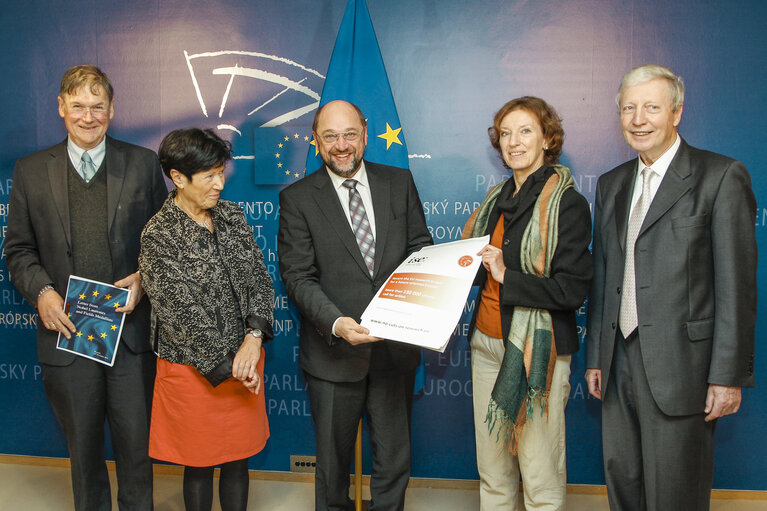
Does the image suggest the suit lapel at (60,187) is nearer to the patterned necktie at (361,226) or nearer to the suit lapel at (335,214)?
the suit lapel at (335,214)

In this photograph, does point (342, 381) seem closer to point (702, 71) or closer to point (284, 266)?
point (284, 266)

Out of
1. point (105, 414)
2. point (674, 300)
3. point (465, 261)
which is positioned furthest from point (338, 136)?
point (105, 414)

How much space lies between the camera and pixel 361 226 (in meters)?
2.23

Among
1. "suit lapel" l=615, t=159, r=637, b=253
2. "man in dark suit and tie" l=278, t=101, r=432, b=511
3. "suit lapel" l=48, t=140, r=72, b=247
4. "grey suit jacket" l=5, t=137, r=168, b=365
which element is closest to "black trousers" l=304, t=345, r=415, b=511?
"man in dark suit and tie" l=278, t=101, r=432, b=511

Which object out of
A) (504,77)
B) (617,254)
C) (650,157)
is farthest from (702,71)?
(617,254)

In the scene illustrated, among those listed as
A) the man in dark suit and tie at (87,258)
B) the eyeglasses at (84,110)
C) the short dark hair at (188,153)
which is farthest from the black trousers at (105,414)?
the eyeglasses at (84,110)

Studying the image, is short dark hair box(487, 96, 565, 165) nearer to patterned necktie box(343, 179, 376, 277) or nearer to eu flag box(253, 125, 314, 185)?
patterned necktie box(343, 179, 376, 277)

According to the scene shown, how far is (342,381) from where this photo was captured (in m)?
2.18

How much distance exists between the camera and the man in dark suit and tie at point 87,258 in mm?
2320

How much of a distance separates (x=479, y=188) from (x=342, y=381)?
1.42 meters

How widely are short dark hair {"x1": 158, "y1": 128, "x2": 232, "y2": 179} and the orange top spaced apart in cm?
116

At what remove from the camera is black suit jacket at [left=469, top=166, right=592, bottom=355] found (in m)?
1.95

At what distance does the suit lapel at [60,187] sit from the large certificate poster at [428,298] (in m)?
1.42

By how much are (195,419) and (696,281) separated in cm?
191
